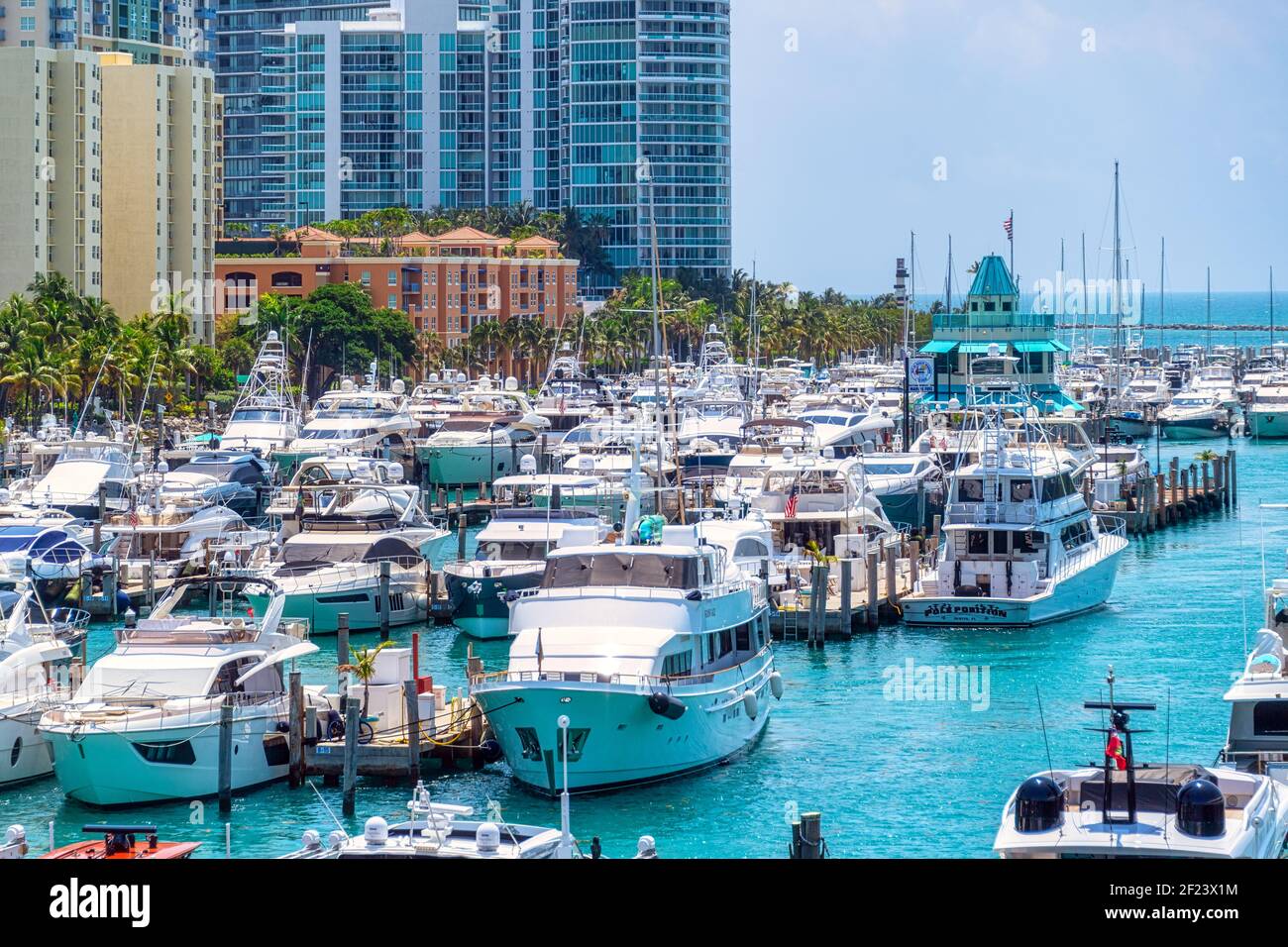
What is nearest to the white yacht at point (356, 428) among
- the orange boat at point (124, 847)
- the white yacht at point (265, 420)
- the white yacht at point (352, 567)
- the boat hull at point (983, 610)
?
the white yacht at point (265, 420)

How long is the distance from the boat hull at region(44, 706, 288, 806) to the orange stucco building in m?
101

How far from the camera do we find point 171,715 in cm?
2855

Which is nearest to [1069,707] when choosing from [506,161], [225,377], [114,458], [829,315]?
[114,458]

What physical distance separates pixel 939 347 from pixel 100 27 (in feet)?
287

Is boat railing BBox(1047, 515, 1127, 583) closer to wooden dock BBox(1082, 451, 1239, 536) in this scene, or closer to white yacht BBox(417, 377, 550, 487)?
wooden dock BBox(1082, 451, 1239, 536)

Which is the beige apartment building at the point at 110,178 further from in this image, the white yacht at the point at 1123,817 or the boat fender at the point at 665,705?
the white yacht at the point at 1123,817

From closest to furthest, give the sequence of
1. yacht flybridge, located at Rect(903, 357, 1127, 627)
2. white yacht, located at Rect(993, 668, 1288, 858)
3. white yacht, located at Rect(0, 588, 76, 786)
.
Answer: white yacht, located at Rect(993, 668, 1288, 858) < white yacht, located at Rect(0, 588, 76, 786) < yacht flybridge, located at Rect(903, 357, 1127, 627)

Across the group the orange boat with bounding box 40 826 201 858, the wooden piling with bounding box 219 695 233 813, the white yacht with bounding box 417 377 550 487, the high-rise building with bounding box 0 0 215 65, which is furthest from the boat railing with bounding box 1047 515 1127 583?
the high-rise building with bounding box 0 0 215 65

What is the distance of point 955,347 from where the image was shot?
286 feet

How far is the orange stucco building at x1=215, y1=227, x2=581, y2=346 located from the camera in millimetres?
131500

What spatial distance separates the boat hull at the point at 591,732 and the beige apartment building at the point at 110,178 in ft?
275

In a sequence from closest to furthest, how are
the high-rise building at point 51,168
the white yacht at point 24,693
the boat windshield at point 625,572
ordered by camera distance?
the white yacht at point 24,693, the boat windshield at point 625,572, the high-rise building at point 51,168

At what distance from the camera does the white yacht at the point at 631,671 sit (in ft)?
93.5
